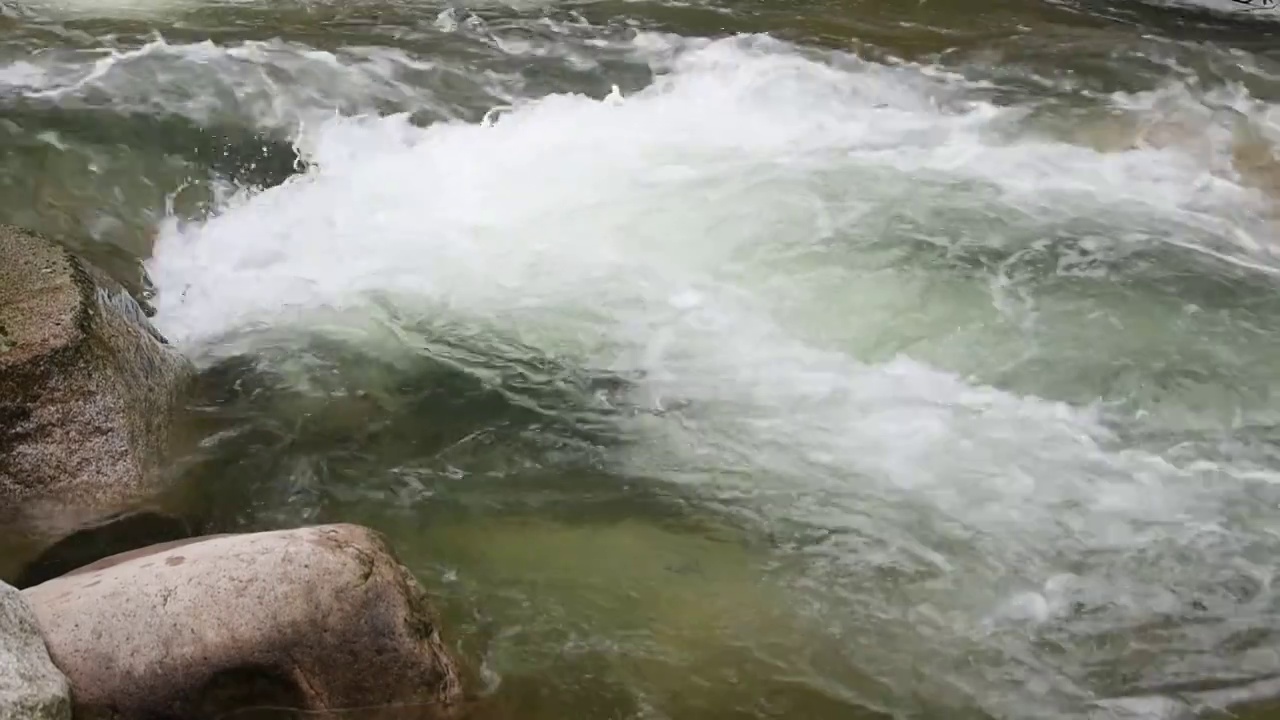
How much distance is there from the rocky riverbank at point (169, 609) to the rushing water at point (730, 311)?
439 mm

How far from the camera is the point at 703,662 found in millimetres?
3842

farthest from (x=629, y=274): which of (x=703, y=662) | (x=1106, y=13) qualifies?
(x=1106, y=13)

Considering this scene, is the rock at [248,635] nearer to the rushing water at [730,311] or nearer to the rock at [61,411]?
the rushing water at [730,311]

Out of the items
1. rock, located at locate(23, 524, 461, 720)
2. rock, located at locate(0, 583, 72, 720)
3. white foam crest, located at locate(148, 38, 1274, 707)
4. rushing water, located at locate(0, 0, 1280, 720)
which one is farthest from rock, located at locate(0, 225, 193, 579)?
white foam crest, located at locate(148, 38, 1274, 707)

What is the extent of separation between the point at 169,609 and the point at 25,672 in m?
0.42

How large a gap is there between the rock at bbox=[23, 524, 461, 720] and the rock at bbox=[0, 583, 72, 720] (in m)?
0.08

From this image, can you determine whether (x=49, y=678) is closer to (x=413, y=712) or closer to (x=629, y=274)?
(x=413, y=712)

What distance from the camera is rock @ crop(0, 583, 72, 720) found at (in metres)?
2.98

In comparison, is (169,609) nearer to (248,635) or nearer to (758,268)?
(248,635)

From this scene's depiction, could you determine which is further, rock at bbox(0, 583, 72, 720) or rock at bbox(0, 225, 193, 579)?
rock at bbox(0, 225, 193, 579)

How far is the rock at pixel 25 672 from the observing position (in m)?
2.98

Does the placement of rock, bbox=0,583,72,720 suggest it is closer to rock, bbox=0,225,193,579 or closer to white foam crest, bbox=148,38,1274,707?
rock, bbox=0,225,193,579

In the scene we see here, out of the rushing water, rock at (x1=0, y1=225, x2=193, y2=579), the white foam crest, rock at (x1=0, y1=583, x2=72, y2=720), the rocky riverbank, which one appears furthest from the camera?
the white foam crest

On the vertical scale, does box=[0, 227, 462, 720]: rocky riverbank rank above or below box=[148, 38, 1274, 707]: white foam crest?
below
